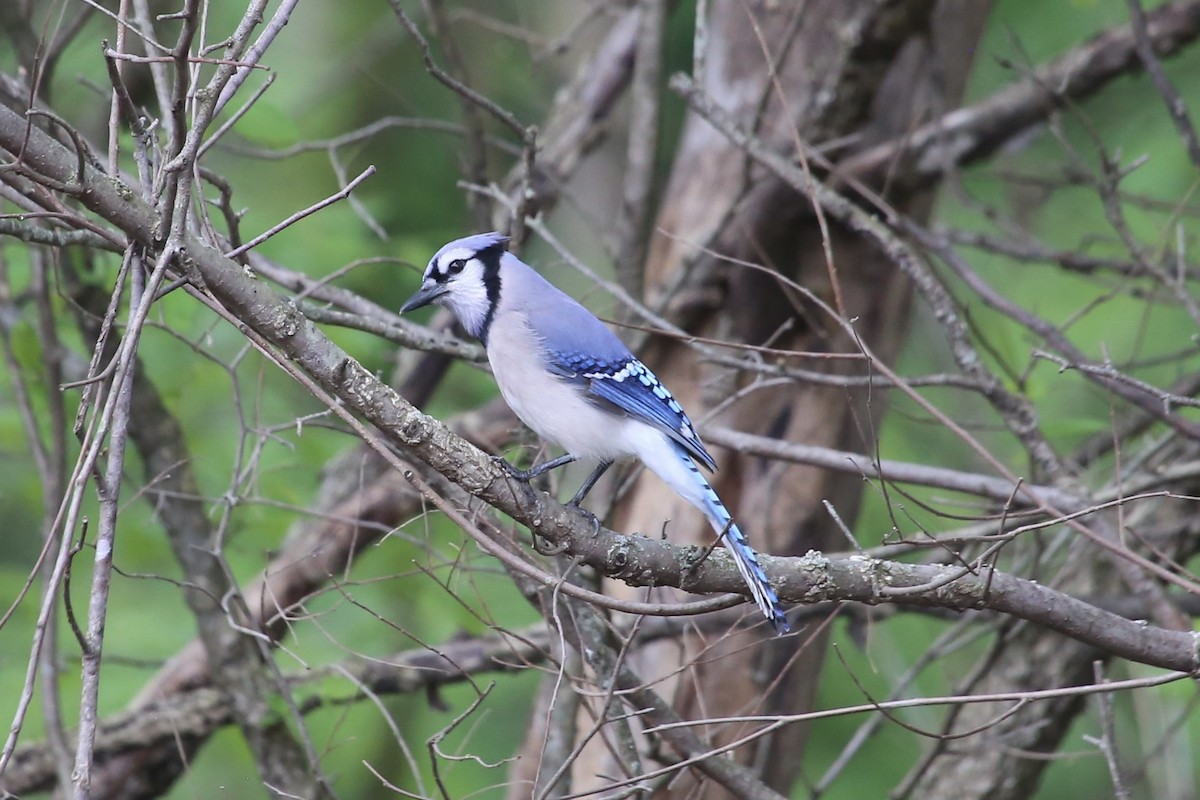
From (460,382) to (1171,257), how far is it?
2987mm

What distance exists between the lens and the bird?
109 inches

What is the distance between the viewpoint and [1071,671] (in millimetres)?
3559

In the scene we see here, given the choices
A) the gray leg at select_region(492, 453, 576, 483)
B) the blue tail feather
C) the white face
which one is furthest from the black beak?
the blue tail feather

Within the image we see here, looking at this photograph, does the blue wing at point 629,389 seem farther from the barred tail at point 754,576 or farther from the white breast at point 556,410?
the barred tail at point 754,576

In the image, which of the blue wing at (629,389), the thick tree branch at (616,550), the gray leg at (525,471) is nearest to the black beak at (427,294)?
the blue wing at (629,389)

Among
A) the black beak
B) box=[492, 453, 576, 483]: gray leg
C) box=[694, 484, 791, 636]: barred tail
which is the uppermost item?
the black beak

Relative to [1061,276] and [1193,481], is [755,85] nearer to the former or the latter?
[1193,481]

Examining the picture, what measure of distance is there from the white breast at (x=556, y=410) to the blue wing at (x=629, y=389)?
36mm

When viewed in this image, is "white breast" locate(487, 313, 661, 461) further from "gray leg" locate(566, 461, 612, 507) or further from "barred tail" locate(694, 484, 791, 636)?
"barred tail" locate(694, 484, 791, 636)

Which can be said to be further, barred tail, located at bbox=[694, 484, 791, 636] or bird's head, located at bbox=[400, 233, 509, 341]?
bird's head, located at bbox=[400, 233, 509, 341]

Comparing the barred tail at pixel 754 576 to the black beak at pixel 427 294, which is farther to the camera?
the black beak at pixel 427 294

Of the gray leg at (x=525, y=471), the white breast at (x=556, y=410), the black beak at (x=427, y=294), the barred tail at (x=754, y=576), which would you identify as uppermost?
the black beak at (x=427, y=294)

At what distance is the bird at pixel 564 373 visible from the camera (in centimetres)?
277

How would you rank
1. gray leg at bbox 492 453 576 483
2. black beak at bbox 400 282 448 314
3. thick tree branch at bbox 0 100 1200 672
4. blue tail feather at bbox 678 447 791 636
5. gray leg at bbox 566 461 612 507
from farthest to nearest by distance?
black beak at bbox 400 282 448 314 → gray leg at bbox 566 461 612 507 → gray leg at bbox 492 453 576 483 → blue tail feather at bbox 678 447 791 636 → thick tree branch at bbox 0 100 1200 672
